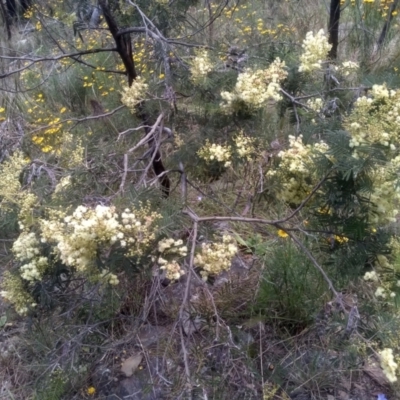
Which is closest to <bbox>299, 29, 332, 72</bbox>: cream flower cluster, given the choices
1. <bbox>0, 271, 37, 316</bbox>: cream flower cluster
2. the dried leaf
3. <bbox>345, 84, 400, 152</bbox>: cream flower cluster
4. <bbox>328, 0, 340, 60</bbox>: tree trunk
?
<bbox>345, 84, 400, 152</bbox>: cream flower cluster

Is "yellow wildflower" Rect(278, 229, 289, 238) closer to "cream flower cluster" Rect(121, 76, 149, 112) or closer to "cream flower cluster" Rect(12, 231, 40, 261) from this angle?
"cream flower cluster" Rect(121, 76, 149, 112)

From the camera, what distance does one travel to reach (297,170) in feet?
4.51

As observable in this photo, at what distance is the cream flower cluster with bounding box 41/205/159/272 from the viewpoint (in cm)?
107

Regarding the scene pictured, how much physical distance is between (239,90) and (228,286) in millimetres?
952

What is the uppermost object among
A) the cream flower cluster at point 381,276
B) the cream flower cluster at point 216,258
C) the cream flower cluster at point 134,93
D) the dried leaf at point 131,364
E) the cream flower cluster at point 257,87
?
the cream flower cluster at point 257,87

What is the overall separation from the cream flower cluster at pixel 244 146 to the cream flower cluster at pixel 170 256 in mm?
459

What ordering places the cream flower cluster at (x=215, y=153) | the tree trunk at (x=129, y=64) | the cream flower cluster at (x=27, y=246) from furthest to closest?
the tree trunk at (x=129, y=64), the cream flower cluster at (x=215, y=153), the cream flower cluster at (x=27, y=246)

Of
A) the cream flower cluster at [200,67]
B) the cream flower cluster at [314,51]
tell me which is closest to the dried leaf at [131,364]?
the cream flower cluster at [200,67]

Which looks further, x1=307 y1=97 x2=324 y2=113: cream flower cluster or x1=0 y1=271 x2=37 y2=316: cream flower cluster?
x1=307 y1=97 x2=324 y2=113: cream flower cluster

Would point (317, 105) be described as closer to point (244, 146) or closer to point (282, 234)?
point (244, 146)

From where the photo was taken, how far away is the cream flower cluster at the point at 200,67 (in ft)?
5.39

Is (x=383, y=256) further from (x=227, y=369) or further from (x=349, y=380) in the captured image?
(x=349, y=380)

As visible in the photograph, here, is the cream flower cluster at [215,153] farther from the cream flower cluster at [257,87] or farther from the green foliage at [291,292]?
the green foliage at [291,292]

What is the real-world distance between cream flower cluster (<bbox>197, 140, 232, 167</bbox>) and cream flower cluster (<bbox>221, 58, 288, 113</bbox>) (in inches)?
5.5
